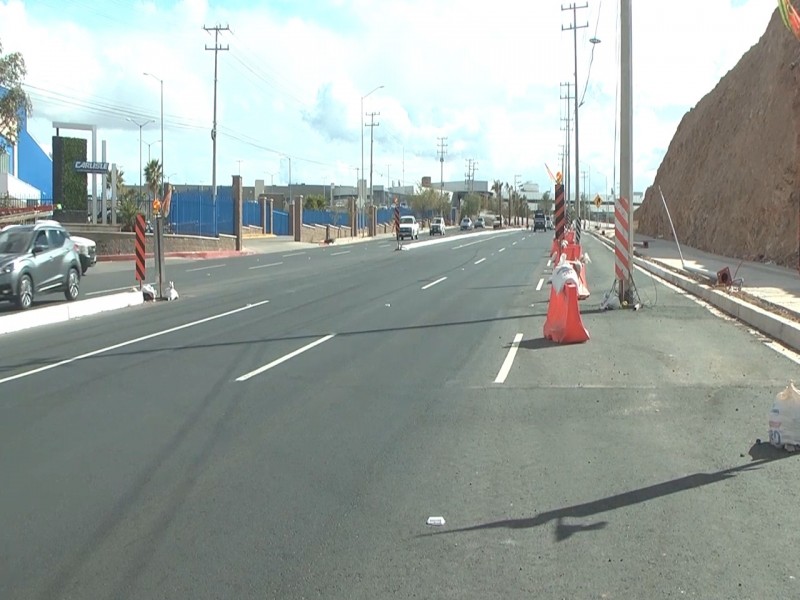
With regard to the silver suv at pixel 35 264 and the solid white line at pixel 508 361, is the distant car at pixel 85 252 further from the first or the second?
the solid white line at pixel 508 361

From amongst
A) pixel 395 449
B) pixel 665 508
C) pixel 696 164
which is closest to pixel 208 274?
pixel 395 449

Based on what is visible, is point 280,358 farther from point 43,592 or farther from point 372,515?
point 43,592

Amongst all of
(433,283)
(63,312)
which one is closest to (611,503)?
(63,312)

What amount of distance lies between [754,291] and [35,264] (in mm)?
16064

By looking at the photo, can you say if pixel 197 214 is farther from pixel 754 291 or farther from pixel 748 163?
pixel 754 291

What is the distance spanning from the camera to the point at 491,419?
Result: 8.54 meters

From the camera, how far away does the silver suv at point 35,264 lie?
19.1m

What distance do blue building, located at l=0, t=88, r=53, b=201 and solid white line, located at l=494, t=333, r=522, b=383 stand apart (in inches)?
2377

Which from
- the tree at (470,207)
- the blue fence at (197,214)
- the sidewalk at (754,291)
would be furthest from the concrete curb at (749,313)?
the tree at (470,207)

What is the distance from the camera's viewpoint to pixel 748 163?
37281 mm

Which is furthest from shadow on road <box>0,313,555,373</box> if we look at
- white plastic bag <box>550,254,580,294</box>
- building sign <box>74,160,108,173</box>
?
building sign <box>74,160,108,173</box>

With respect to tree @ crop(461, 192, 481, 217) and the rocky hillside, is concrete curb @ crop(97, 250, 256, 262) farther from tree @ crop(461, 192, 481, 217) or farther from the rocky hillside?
tree @ crop(461, 192, 481, 217)

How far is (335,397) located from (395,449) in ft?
7.52

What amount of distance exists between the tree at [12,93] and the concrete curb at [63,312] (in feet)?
27.9
